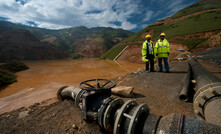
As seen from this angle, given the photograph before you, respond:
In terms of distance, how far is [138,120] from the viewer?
48.8 inches

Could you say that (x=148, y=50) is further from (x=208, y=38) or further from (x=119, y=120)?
(x=208, y=38)

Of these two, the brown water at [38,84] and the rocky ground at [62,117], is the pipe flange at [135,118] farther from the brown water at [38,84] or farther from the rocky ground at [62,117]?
the brown water at [38,84]

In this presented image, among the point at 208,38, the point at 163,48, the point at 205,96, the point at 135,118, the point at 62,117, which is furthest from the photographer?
the point at 208,38

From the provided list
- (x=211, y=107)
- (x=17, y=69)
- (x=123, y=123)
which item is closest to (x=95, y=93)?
(x=123, y=123)

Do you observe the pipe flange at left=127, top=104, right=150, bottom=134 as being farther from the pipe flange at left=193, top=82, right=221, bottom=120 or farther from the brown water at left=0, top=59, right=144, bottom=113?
the brown water at left=0, top=59, right=144, bottom=113

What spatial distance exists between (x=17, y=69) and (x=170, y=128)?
15562mm

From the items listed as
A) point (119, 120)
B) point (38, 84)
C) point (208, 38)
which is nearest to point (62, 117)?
point (119, 120)

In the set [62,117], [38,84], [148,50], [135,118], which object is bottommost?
[38,84]

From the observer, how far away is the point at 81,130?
6.09ft

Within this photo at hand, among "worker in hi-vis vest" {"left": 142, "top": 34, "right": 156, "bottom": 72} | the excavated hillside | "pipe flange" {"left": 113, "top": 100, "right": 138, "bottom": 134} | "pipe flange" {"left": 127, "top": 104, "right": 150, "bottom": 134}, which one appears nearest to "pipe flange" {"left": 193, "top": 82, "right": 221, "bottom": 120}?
"pipe flange" {"left": 127, "top": 104, "right": 150, "bottom": 134}

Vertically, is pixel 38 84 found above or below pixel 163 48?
below

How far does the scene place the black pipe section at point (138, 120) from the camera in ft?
2.95

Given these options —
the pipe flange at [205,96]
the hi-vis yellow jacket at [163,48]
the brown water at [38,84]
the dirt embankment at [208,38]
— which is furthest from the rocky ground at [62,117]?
the dirt embankment at [208,38]

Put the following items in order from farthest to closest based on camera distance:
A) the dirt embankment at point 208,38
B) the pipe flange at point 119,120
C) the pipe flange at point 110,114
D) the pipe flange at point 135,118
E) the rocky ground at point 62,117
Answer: the dirt embankment at point 208,38, the rocky ground at point 62,117, the pipe flange at point 110,114, the pipe flange at point 119,120, the pipe flange at point 135,118
